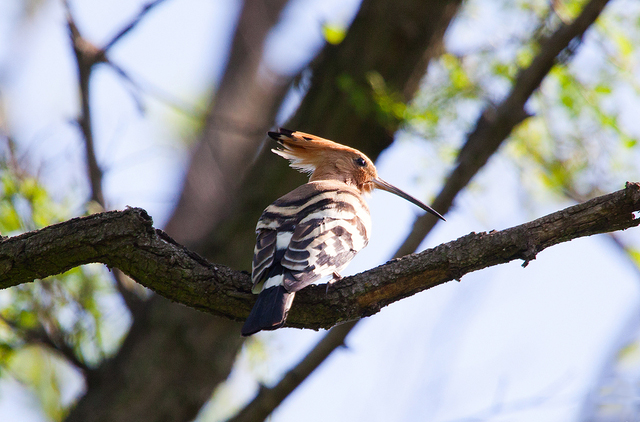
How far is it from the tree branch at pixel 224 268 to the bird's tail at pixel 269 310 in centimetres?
18

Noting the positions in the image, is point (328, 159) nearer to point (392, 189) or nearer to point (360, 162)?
point (360, 162)

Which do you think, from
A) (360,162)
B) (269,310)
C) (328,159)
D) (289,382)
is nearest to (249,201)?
(328,159)

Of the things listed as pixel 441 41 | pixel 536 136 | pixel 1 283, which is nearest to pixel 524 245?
pixel 1 283

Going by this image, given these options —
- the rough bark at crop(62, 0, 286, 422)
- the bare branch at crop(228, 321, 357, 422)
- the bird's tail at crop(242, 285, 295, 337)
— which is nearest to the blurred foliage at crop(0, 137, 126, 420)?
the rough bark at crop(62, 0, 286, 422)

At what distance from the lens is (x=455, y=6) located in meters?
4.13

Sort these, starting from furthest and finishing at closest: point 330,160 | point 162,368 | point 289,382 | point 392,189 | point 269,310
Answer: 1. point 392,189
2. point 330,160
3. point 162,368
4. point 289,382
5. point 269,310

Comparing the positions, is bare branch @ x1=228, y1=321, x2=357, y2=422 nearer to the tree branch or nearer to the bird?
the bird

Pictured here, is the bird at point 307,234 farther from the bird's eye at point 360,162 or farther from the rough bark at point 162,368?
the rough bark at point 162,368

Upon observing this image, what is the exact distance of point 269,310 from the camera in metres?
2.26

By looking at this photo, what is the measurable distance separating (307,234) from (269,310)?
58 cm

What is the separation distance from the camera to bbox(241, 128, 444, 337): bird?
92.6 inches

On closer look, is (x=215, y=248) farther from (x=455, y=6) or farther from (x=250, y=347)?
(x=455, y=6)

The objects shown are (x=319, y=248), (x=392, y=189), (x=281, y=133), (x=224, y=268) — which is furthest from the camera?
(x=392, y=189)

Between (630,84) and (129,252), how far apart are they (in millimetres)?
3514
